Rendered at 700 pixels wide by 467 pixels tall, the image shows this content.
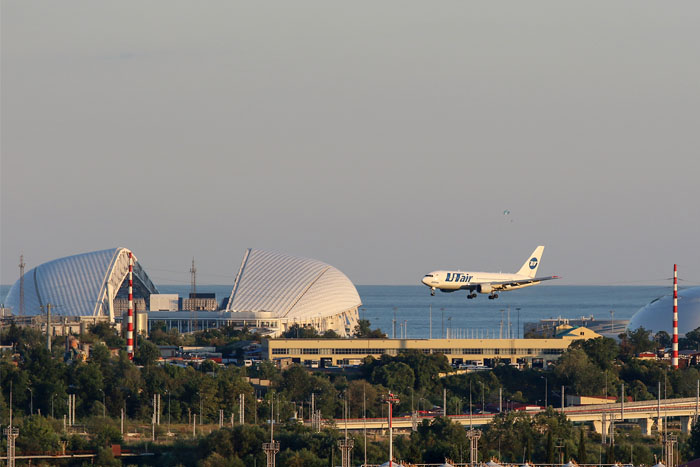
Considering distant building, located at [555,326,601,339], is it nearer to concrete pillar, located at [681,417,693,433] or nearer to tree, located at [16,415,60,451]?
concrete pillar, located at [681,417,693,433]

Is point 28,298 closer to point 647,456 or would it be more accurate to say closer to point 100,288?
point 100,288

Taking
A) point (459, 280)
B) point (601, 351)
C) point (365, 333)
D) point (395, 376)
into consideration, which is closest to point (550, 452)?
point (459, 280)

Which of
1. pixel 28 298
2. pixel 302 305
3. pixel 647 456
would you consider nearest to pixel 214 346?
pixel 302 305

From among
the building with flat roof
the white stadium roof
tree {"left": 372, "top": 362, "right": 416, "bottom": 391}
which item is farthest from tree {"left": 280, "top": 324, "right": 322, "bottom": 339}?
tree {"left": 372, "top": 362, "right": 416, "bottom": 391}

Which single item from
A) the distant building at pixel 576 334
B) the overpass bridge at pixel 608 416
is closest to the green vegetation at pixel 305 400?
the overpass bridge at pixel 608 416

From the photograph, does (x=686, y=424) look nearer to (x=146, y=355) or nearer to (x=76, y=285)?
(x=146, y=355)

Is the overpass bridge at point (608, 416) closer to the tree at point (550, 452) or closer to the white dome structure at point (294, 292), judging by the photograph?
the tree at point (550, 452)

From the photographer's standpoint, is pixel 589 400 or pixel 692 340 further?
pixel 692 340
